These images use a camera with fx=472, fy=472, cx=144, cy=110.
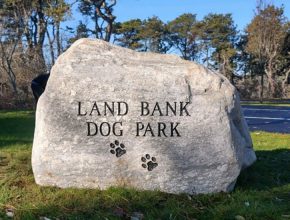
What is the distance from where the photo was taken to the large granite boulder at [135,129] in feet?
16.5

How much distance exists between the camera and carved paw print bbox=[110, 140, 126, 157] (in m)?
5.04

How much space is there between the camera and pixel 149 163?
16.5 ft

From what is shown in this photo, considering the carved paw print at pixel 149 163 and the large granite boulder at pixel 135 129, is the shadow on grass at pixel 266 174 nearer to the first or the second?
the large granite boulder at pixel 135 129

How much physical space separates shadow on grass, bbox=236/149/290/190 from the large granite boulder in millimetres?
525

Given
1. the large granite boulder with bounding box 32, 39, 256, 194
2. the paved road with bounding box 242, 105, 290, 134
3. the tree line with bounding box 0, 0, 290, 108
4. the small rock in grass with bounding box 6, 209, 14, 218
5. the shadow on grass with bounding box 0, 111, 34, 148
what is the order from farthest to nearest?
the tree line with bounding box 0, 0, 290, 108, the paved road with bounding box 242, 105, 290, 134, the shadow on grass with bounding box 0, 111, 34, 148, the large granite boulder with bounding box 32, 39, 256, 194, the small rock in grass with bounding box 6, 209, 14, 218

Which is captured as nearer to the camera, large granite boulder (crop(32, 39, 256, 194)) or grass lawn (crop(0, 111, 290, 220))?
grass lawn (crop(0, 111, 290, 220))

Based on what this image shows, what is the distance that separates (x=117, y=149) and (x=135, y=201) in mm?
649

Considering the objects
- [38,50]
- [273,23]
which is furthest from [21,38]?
[273,23]

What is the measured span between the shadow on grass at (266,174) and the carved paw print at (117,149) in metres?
1.41

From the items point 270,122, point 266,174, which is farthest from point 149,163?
point 270,122

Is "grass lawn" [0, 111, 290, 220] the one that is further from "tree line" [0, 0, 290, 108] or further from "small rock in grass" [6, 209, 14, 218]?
"tree line" [0, 0, 290, 108]

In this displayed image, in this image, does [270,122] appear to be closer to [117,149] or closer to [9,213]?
[117,149]

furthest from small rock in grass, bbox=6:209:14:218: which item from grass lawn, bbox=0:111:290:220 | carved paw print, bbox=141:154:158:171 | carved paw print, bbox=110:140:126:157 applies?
carved paw print, bbox=141:154:158:171

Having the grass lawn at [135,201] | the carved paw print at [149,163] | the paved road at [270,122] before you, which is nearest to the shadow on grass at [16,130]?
the grass lawn at [135,201]
